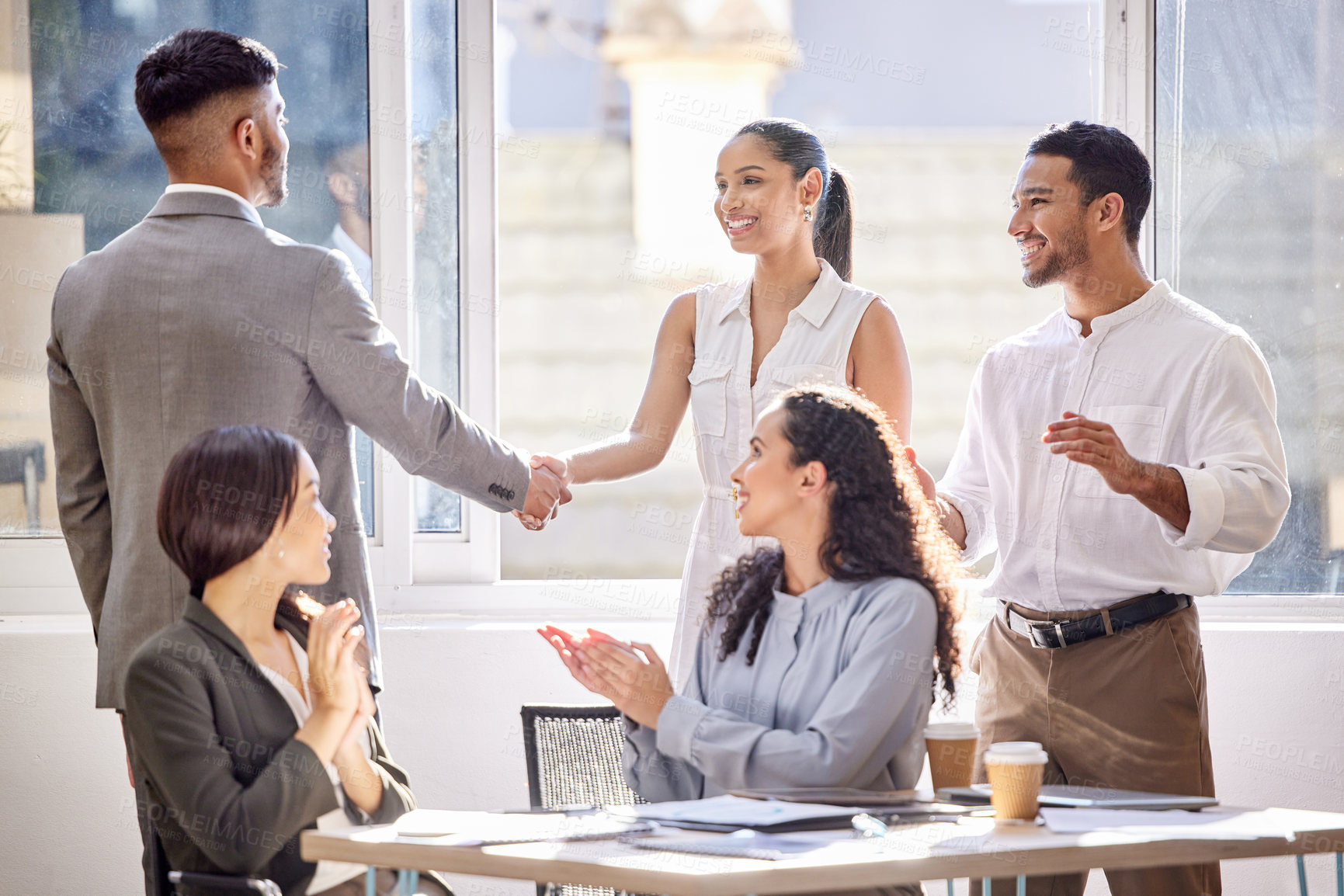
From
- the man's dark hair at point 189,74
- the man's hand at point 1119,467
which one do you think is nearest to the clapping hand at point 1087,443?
the man's hand at point 1119,467

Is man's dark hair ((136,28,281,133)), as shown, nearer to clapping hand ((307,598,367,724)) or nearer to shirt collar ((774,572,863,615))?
clapping hand ((307,598,367,724))

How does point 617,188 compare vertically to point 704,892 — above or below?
above

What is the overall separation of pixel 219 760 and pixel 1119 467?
1395mm

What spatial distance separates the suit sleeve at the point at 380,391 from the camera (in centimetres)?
216

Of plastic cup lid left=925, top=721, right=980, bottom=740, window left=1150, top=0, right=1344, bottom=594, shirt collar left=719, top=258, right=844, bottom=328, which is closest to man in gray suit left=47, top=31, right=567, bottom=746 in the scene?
shirt collar left=719, top=258, right=844, bottom=328

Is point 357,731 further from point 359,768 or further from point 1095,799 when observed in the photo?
point 1095,799

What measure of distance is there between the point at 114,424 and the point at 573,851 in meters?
1.09

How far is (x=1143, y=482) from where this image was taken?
7.11 feet

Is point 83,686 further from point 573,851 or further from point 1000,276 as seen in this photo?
point 1000,276

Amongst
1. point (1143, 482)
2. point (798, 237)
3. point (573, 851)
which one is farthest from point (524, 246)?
point (573, 851)

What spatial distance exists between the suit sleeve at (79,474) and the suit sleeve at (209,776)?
54 cm

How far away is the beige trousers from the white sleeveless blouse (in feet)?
1.97

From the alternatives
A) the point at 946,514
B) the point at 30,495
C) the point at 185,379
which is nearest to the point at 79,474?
the point at 185,379

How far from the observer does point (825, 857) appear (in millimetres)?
1437
